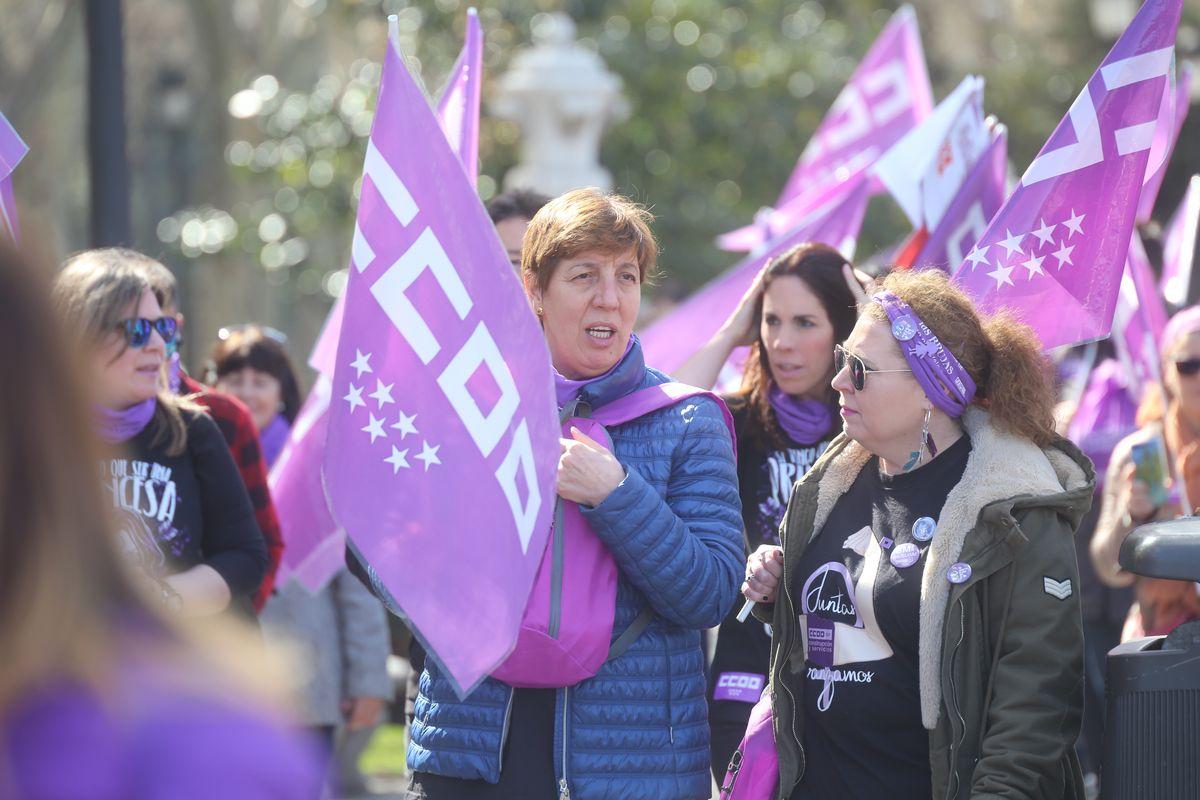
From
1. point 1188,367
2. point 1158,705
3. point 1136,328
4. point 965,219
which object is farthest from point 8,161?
point 1136,328

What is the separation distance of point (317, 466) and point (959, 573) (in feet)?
9.05

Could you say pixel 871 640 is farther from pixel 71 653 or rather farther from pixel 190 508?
pixel 71 653

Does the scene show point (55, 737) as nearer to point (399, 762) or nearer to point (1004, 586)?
point (1004, 586)

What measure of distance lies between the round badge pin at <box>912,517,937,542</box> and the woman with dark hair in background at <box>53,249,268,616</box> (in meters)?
1.69

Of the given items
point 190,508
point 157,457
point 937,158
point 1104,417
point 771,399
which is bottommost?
point 190,508

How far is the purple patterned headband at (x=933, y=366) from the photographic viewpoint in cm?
350

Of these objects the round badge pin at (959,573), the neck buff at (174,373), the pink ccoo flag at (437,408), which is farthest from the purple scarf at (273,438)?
the round badge pin at (959,573)

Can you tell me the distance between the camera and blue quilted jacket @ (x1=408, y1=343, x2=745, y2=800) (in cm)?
323

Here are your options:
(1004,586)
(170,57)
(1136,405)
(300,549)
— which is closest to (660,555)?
(1004,586)

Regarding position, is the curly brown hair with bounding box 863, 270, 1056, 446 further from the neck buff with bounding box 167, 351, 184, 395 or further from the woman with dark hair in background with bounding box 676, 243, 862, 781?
the neck buff with bounding box 167, 351, 184, 395

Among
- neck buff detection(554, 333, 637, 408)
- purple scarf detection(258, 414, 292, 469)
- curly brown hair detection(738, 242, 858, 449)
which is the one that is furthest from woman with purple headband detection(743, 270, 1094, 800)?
purple scarf detection(258, 414, 292, 469)

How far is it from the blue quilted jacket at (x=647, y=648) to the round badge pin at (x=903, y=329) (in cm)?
42

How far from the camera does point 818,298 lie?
454 cm

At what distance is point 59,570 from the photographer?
131cm
